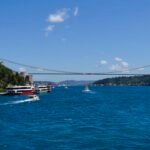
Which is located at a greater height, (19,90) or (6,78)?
(6,78)

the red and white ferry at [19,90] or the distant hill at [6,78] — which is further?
the distant hill at [6,78]

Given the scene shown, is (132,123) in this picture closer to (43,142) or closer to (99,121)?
(99,121)

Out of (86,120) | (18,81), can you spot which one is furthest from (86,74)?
(86,120)

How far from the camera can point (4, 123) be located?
190 feet

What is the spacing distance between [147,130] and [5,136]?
44.6ft

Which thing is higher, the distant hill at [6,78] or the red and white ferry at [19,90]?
the distant hill at [6,78]

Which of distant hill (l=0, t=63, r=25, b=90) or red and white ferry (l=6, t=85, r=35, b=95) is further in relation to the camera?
distant hill (l=0, t=63, r=25, b=90)

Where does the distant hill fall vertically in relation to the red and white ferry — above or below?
above

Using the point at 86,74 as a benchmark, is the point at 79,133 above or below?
below

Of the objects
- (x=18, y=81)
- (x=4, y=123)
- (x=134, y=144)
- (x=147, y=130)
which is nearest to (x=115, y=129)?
(x=147, y=130)

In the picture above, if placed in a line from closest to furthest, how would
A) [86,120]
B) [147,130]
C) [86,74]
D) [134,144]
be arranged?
[134,144] < [147,130] < [86,120] < [86,74]

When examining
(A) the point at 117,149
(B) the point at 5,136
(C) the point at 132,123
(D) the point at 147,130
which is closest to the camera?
(A) the point at 117,149

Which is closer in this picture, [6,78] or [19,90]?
[19,90]

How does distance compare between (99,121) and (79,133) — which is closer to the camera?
(79,133)
